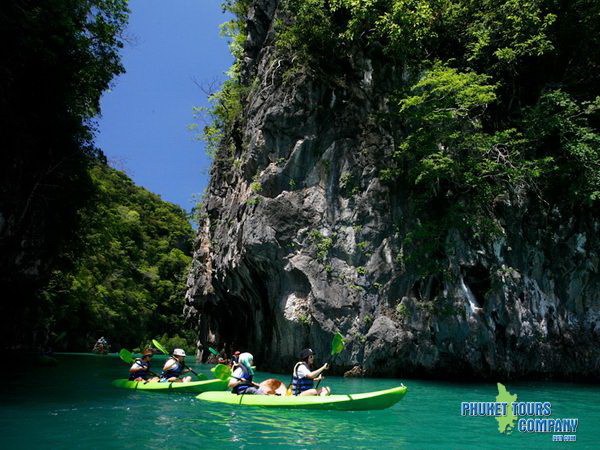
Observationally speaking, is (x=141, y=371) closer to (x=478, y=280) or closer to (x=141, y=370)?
(x=141, y=370)

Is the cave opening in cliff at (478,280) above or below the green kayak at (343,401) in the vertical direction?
above

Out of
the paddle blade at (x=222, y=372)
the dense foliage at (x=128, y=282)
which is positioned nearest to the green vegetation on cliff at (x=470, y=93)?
the paddle blade at (x=222, y=372)

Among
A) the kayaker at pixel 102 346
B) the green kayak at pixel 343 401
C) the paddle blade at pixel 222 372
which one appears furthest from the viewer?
the kayaker at pixel 102 346

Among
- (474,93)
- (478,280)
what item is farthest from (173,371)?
(474,93)

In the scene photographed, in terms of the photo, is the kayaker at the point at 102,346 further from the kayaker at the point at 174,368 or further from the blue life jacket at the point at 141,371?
the kayaker at the point at 174,368

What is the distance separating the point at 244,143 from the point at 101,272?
24.8 meters

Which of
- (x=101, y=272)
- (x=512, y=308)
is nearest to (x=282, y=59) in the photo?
(x=512, y=308)

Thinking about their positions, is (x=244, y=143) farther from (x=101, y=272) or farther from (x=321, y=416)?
(x=101, y=272)

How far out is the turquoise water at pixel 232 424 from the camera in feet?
19.5

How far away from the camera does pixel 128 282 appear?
134 feet

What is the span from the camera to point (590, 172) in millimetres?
14758

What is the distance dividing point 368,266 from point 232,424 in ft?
31.7

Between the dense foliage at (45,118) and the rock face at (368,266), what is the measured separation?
5.80 m

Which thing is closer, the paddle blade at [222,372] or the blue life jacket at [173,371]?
the paddle blade at [222,372]
